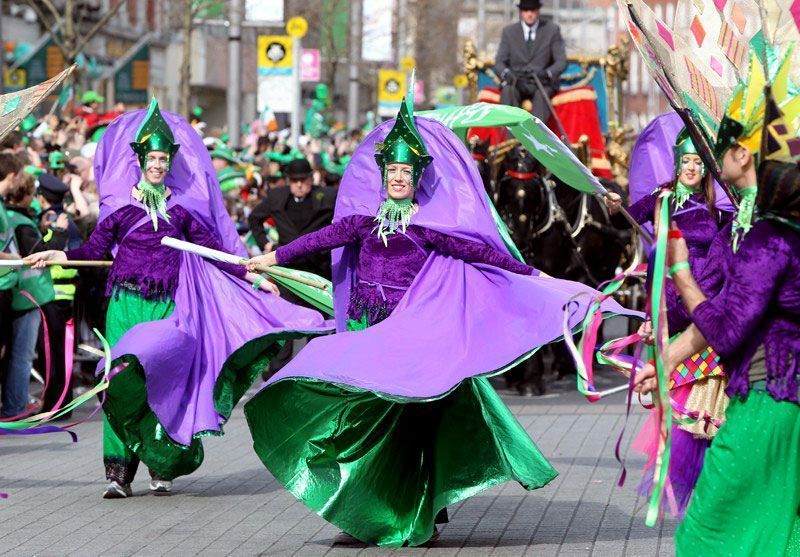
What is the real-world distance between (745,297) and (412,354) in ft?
8.22

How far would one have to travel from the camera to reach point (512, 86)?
15883mm

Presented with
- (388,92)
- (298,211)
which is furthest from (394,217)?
(388,92)

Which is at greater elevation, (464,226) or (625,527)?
(464,226)

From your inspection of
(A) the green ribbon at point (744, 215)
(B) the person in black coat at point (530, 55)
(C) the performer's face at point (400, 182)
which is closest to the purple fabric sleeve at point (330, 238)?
(C) the performer's face at point (400, 182)

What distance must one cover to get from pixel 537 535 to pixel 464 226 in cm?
149

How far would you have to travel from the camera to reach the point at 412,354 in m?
7.71

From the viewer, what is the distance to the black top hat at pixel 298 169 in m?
14.7

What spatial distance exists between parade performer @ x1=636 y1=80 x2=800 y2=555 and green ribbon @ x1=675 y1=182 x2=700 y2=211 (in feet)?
9.98

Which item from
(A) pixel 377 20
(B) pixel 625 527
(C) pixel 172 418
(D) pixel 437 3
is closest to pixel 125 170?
(C) pixel 172 418

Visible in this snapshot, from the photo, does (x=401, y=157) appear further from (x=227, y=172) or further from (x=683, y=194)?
(x=227, y=172)

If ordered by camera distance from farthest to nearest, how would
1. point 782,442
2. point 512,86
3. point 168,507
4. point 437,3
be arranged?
point 437,3
point 512,86
point 168,507
point 782,442

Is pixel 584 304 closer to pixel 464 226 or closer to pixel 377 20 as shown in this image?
pixel 464 226

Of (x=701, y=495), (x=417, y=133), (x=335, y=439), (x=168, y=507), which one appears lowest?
(x=168, y=507)

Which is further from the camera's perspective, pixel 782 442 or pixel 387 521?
pixel 387 521
